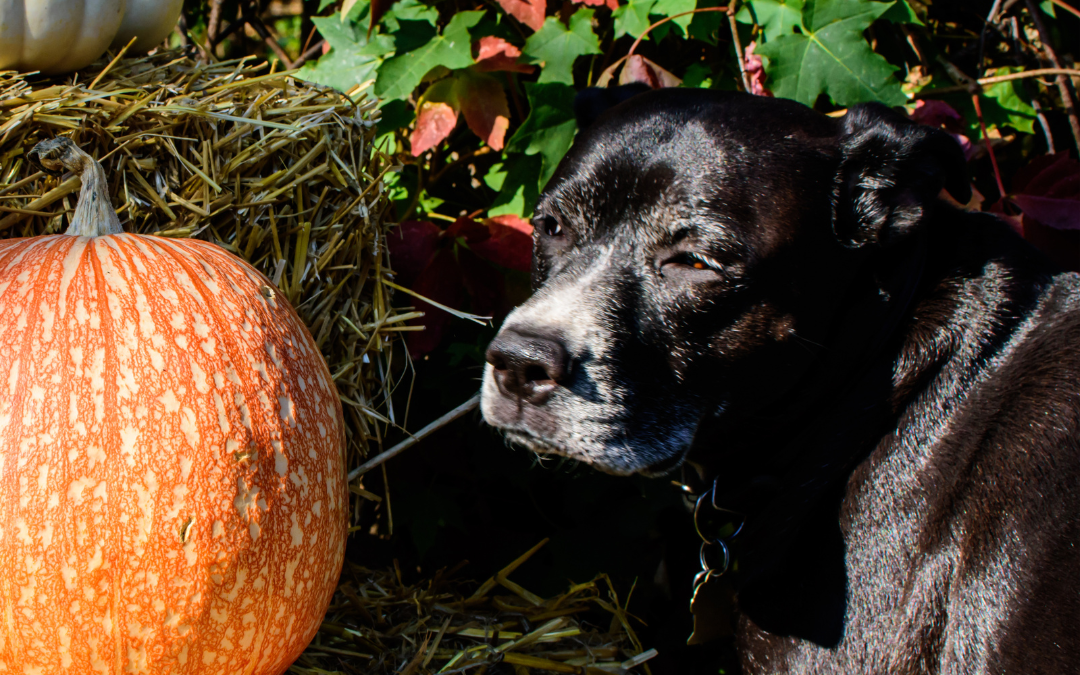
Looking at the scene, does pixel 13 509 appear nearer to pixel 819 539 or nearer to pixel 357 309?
pixel 357 309

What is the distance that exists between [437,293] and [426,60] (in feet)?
2.60

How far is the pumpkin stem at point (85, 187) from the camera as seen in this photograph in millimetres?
1790

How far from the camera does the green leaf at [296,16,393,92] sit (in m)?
2.97

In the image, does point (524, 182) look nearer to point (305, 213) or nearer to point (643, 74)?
point (643, 74)

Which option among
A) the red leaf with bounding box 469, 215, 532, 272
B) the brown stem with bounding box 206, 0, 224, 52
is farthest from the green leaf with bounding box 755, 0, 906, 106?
the brown stem with bounding box 206, 0, 224, 52

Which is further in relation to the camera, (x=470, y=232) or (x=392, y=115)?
(x=392, y=115)

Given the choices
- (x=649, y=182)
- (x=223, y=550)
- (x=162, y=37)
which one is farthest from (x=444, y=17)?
(x=223, y=550)

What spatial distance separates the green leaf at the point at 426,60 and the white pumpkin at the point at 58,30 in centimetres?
75

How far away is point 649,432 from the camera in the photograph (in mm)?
1845

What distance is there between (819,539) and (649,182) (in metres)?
0.91

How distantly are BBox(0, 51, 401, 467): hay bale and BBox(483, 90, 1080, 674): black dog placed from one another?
64 cm

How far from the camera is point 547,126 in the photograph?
8.52 feet

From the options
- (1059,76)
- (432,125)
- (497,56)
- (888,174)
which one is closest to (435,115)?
(432,125)

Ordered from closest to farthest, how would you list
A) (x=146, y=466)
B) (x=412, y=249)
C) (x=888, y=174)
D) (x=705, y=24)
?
(x=146, y=466) < (x=888, y=174) < (x=412, y=249) < (x=705, y=24)
